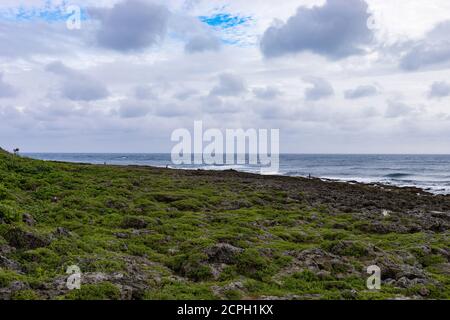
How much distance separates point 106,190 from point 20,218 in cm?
1307

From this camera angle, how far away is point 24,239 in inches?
580

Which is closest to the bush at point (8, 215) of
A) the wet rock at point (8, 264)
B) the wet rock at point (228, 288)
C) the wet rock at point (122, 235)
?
the wet rock at point (8, 264)

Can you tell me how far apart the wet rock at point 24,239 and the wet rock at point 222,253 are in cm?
614

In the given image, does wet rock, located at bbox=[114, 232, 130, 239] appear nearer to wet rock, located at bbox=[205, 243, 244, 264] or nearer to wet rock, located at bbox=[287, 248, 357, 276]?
wet rock, located at bbox=[205, 243, 244, 264]

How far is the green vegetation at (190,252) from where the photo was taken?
11930 mm

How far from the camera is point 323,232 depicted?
2166 centimetres

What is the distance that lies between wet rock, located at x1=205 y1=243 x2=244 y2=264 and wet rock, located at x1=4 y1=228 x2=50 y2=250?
6.14 m

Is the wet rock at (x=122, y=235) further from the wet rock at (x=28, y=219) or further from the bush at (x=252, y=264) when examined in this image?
the bush at (x=252, y=264)

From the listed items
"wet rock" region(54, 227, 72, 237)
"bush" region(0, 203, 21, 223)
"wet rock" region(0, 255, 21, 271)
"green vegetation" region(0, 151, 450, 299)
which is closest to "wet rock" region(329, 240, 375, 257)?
"green vegetation" region(0, 151, 450, 299)

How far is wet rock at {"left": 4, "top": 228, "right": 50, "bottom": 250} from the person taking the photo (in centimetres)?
1442

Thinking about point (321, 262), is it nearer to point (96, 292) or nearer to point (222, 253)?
point (222, 253)

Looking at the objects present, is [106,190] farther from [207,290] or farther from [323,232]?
[207,290]
